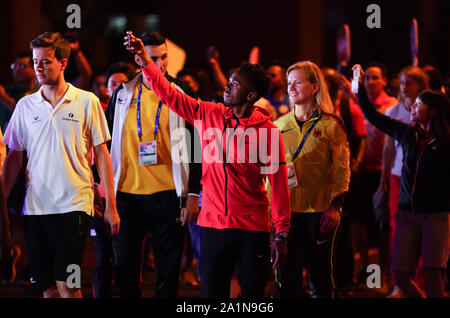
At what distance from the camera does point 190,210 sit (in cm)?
524

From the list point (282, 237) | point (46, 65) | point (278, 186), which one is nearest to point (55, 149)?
point (46, 65)

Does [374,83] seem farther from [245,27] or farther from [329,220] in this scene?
[245,27]

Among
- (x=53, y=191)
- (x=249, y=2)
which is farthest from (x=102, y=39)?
(x=53, y=191)

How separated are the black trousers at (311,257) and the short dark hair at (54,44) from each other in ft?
6.51

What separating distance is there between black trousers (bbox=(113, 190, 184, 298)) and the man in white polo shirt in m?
0.54

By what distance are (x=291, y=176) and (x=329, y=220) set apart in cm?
42

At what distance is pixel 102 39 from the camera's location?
18859 mm

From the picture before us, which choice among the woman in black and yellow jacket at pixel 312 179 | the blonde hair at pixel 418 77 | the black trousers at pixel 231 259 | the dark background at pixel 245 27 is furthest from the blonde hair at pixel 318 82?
the dark background at pixel 245 27

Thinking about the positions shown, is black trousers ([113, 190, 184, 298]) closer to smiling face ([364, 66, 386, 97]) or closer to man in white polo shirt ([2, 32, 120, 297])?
man in white polo shirt ([2, 32, 120, 297])

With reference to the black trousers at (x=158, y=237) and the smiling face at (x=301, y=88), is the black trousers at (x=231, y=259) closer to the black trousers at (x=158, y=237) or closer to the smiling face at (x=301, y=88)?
the black trousers at (x=158, y=237)

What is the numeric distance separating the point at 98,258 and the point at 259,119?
2.08 meters

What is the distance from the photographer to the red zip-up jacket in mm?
4531

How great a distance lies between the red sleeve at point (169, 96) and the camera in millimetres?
4570

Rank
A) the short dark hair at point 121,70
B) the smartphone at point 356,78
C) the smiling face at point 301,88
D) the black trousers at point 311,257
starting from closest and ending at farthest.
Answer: the black trousers at point 311,257, the smiling face at point 301,88, the smartphone at point 356,78, the short dark hair at point 121,70
